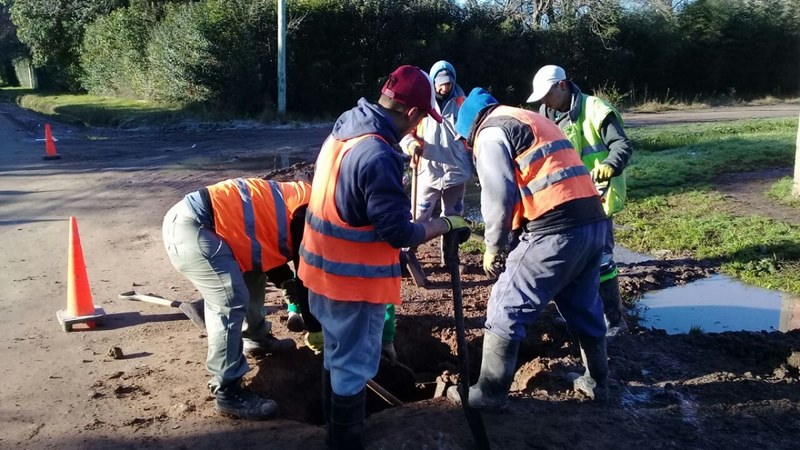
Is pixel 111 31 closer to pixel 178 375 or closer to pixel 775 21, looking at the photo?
pixel 178 375

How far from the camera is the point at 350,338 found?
353 centimetres

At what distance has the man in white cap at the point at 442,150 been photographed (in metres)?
6.49

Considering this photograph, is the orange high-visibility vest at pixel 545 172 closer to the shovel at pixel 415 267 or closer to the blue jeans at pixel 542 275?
the blue jeans at pixel 542 275

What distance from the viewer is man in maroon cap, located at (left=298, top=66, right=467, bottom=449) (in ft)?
10.7

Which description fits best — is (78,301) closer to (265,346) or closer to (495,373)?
(265,346)

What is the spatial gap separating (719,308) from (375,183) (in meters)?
4.33

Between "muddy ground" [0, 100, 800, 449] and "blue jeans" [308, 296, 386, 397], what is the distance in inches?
15.6

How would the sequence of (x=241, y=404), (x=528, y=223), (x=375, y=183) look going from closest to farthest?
(x=375, y=183) → (x=528, y=223) → (x=241, y=404)

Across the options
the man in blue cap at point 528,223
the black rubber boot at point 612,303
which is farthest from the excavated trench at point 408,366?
the man in blue cap at point 528,223

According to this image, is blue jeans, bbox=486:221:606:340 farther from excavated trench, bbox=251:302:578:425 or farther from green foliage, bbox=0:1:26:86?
green foliage, bbox=0:1:26:86

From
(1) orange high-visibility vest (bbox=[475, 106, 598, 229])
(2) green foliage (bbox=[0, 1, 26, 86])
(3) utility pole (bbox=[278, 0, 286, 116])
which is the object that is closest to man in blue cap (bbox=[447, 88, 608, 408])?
(1) orange high-visibility vest (bbox=[475, 106, 598, 229])

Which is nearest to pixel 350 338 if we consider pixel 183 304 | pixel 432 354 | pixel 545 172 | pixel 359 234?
pixel 359 234

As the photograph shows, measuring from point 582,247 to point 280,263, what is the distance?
1.72 meters

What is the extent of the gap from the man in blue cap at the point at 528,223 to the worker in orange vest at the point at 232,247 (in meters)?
1.08
